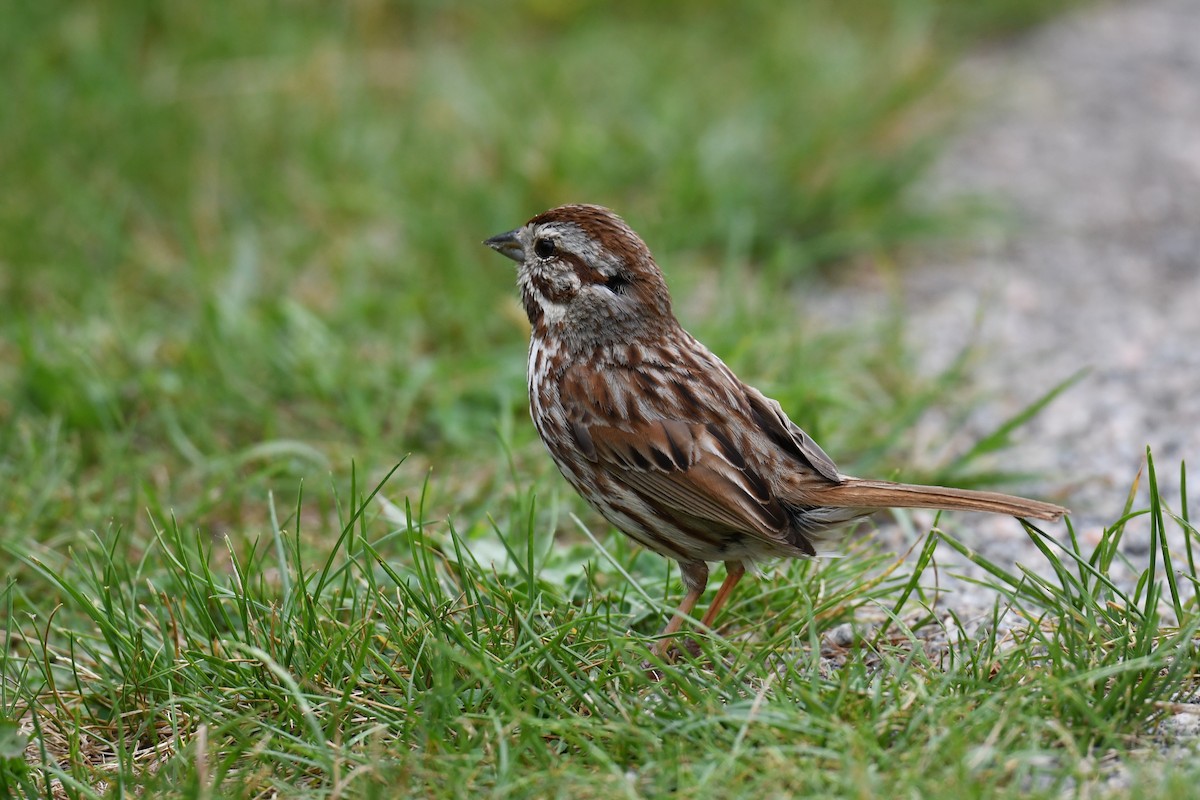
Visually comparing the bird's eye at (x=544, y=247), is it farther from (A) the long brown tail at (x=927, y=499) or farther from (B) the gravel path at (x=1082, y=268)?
(B) the gravel path at (x=1082, y=268)

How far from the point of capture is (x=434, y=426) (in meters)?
5.15

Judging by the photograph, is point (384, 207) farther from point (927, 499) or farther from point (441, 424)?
point (927, 499)

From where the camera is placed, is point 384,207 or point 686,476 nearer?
point 686,476

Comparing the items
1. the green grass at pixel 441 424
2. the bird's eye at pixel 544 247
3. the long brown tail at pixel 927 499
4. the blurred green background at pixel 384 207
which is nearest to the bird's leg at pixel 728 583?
the green grass at pixel 441 424

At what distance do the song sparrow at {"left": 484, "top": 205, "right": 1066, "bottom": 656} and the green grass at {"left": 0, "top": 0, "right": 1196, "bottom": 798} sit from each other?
182 mm

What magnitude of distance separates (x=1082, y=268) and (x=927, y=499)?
11.7ft

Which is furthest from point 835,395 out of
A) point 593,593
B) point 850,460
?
point 593,593

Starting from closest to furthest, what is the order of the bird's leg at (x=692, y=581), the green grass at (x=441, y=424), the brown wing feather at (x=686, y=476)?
the green grass at (x=441, y=424)
the brown wing feather at (x=686, y=476)
the bird's leg at (x=692, y=581)

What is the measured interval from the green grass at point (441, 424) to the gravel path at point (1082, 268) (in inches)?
10.3

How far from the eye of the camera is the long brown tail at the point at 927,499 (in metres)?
3.18

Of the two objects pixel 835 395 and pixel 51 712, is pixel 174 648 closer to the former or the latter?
pixel 51 712

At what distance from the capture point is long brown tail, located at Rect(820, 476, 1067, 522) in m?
3.18

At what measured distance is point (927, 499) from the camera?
129 inches

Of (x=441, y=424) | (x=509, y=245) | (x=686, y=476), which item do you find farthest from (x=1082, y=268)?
(x=686, y=476)
